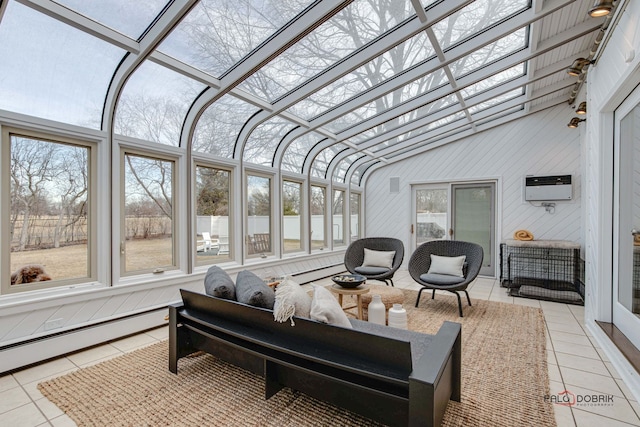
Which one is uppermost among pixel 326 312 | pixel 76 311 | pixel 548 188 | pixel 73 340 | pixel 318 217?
pixel 548 188

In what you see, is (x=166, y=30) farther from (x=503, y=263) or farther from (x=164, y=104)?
(x=503, y=263)

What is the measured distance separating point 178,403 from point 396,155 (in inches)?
254

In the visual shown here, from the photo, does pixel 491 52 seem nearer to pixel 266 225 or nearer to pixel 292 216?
pixel 292 216

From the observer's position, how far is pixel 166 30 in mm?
2322

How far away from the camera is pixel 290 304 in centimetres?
185

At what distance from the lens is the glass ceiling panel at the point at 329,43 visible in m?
2.68

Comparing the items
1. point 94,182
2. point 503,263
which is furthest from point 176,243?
point 503,263

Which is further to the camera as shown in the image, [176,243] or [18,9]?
[176,243]

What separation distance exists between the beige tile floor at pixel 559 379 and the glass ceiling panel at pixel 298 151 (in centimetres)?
330

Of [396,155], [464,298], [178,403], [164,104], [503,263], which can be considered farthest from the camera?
[396,155]

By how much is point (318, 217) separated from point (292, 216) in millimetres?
868

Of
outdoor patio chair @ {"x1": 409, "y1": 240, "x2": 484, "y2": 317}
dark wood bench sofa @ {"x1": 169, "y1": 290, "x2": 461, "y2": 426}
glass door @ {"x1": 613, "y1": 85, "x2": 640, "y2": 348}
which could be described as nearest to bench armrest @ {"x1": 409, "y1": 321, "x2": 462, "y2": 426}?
dark wood bench sofa @ {"x1": 169, "y1": 290, "x2": 461, "y2": 426}

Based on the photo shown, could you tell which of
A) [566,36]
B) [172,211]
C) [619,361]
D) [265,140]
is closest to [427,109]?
[566,36]

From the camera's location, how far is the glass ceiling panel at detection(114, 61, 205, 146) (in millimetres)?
3018
